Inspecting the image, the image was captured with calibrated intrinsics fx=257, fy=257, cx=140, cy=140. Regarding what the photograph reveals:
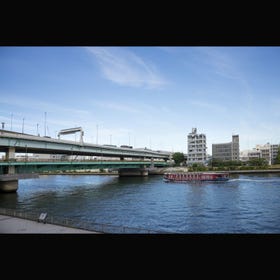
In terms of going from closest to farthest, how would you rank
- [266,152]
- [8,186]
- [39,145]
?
[8,186]
[39,145]
[266,152]

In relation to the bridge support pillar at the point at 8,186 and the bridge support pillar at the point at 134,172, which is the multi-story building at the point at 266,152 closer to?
the bridge support pillar at the point at 134,172

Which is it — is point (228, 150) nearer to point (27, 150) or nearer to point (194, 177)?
point (194, 177)

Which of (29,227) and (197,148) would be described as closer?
(29,227)

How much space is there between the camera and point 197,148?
145 meters

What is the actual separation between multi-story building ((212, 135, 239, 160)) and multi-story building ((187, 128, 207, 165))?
76.6 ft

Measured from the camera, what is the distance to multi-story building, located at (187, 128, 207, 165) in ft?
472

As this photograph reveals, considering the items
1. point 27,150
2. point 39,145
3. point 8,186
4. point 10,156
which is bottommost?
point 8,186

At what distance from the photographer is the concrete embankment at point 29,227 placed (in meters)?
14.4

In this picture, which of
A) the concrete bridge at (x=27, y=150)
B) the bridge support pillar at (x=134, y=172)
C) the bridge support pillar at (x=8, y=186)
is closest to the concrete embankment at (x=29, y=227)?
the concrete bridge at (x=27, y=150)

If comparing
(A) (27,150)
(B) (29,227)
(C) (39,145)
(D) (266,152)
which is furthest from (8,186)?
(D) (266,152)

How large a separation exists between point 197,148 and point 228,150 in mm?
27271

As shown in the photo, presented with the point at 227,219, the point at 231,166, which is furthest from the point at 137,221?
the point at 231,166
